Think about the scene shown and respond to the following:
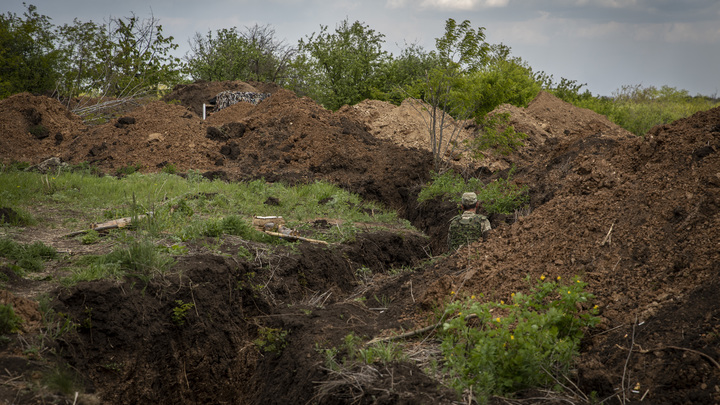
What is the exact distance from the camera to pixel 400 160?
1468 centimetres

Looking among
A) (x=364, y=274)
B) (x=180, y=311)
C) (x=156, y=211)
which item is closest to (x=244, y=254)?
(x=180, y=311)

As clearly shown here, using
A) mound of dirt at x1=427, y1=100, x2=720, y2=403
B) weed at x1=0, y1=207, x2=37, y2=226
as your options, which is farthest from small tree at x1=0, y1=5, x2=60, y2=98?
mound of dirt at x1=427, y1=100, x2=720, y2=403

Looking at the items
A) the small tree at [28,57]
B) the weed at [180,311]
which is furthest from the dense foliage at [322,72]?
the weed at [180,311]

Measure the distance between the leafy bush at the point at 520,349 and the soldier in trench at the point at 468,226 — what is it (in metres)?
2.98

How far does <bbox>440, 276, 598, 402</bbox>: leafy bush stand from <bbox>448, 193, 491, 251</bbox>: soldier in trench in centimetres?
298

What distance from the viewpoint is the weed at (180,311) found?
18.2 ft

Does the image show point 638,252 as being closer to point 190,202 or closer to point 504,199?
point 504,199

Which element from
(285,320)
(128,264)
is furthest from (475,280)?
(128,264)

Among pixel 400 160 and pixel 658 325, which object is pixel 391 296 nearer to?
pixel 658 325

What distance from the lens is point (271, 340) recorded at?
18.8ft

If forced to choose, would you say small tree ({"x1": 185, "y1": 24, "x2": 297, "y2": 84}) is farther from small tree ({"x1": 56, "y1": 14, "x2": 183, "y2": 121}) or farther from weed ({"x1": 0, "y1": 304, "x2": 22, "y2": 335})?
weed ({"x1": 0, "y1": 304, "x2": 22, "y2": 335})

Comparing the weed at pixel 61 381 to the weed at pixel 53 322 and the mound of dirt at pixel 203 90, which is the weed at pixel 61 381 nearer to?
the weed at pixel 53 322

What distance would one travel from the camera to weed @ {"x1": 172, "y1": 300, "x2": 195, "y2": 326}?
218 inches

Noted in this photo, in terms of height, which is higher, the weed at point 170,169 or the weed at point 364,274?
the weed at point 170,169
